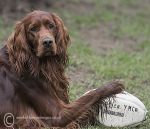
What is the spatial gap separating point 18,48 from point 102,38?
22.1 feet

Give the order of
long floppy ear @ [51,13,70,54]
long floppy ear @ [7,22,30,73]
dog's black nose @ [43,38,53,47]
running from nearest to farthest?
1. dog's black nose @ [43,38,53,47]
2. long floppy ear @ [7,22,30,73]
3. long floppy ear @ [51,13,70,54]

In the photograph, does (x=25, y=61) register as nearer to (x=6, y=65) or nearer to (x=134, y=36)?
(x=6, y=65)

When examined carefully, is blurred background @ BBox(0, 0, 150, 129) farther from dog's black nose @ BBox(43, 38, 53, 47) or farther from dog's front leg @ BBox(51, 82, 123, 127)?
dog's black nose @ BBox(43, 38, 53, 47)

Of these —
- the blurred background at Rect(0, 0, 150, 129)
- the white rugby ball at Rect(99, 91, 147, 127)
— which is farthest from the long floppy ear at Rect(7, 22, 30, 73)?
the blurred background at Rect(0, 0, 150, 129)

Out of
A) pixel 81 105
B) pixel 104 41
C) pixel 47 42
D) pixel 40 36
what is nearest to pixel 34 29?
pixel 40 36

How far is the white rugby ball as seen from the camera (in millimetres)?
7258

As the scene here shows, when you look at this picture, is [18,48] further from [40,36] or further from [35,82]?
[35,82]

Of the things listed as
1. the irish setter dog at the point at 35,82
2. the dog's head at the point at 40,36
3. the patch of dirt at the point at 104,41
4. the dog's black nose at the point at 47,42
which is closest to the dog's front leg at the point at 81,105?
the irish setter dog at the point at 35,82

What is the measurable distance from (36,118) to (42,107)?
0.14 metres

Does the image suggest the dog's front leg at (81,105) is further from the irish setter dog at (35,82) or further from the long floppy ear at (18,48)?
the long floppy ear at (18,48)

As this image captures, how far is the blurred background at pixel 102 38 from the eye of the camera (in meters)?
10.0

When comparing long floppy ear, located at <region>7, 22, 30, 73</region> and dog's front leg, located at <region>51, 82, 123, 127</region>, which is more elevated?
long floppy ear, located at <region>7, 22, 30, 73</region>

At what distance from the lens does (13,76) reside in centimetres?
682

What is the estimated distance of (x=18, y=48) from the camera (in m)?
6.78
